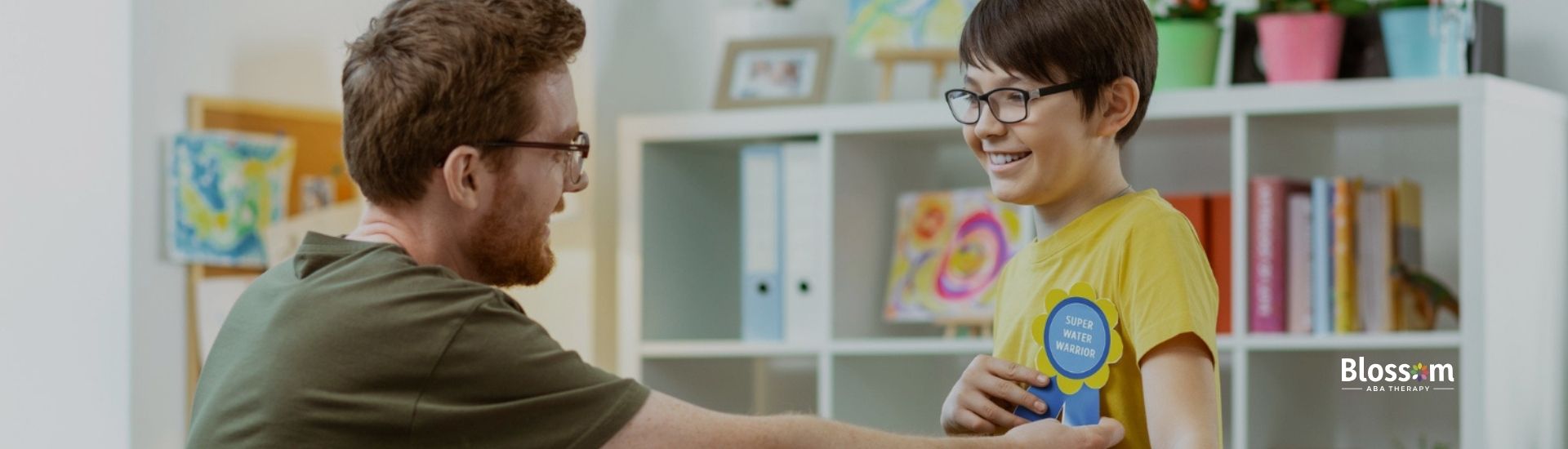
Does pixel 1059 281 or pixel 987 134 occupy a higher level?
pixel 987 134

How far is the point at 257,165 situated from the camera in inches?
109

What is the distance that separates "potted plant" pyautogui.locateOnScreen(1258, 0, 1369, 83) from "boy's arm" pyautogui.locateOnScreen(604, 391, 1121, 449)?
143 cm

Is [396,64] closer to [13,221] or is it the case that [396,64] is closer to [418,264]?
[418,264]

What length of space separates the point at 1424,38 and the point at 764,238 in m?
1.15

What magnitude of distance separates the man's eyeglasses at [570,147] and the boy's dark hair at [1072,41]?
1.22 feet

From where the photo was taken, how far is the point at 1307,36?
2.67 metres

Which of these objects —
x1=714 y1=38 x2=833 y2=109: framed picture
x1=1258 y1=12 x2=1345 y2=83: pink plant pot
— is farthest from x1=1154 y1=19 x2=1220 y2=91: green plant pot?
x1=714 y1=38 x2=833 y2=109: framed picture

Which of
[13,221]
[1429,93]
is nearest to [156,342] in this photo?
[13,221]

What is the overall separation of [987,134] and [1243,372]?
4.40 feet

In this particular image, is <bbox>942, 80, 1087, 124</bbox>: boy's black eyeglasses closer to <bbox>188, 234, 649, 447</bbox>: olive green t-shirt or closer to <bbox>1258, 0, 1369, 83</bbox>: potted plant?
<bbox>188, 234, 649, 447</bbox>: olive green t-shirt

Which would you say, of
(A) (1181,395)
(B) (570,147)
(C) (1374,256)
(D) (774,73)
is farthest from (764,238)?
(A) (1181,395)

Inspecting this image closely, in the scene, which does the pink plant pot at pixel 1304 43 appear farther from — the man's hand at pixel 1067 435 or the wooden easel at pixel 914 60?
the man's hand at pixel 1067 435

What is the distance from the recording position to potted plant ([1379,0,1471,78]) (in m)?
2.60

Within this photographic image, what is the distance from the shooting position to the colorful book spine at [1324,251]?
2648 millimetres
